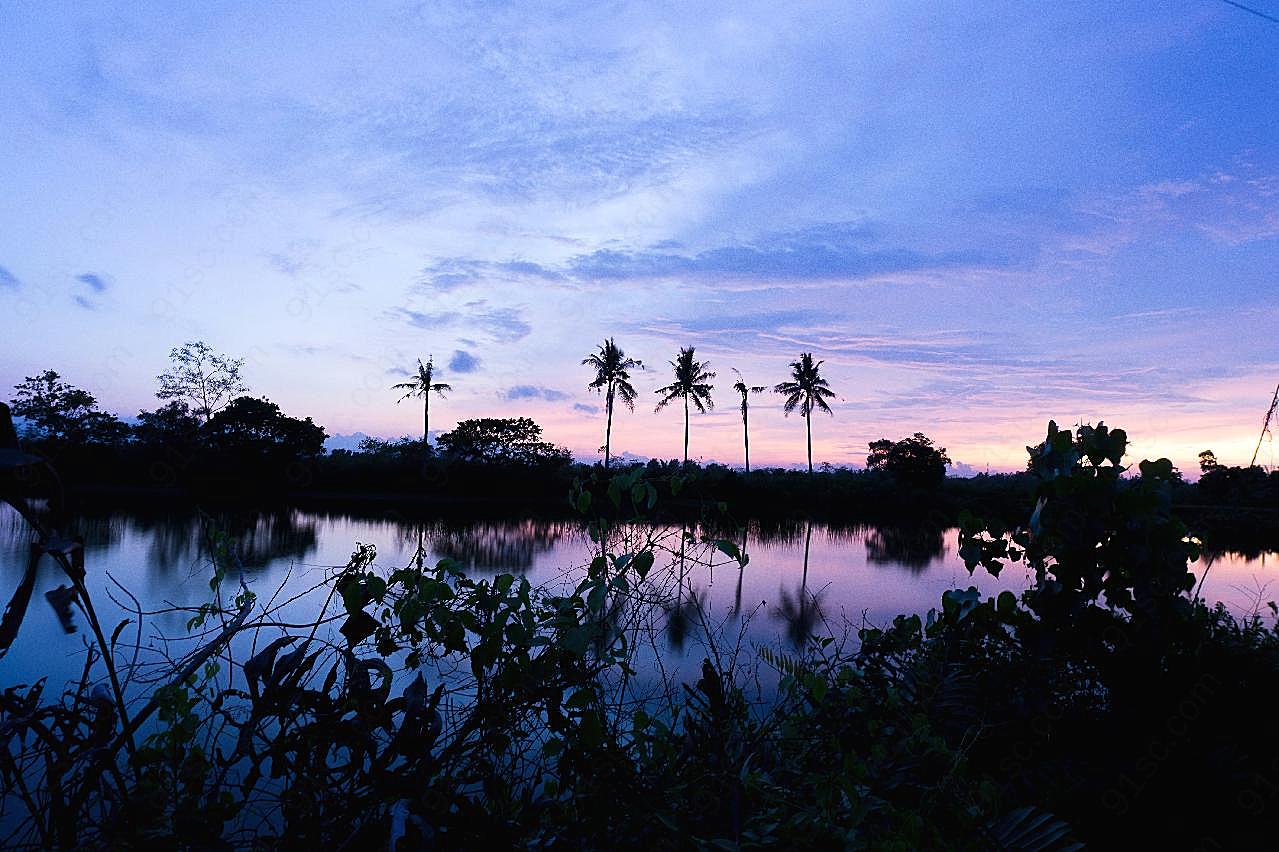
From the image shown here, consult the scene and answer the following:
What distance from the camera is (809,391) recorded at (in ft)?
161

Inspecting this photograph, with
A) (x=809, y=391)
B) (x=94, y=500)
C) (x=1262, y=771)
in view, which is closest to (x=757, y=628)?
(x=1262, y=771)

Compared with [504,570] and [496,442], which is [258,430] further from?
[504,570]

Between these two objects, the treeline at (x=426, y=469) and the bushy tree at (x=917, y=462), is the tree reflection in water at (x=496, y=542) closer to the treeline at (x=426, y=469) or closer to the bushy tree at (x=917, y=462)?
the treeline at (x=426, y=469)

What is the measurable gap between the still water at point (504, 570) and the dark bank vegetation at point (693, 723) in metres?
0.70

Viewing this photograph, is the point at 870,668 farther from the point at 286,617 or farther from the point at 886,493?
the point at 886,493

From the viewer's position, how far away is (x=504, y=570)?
1445 cm

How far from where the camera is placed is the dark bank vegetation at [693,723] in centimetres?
134

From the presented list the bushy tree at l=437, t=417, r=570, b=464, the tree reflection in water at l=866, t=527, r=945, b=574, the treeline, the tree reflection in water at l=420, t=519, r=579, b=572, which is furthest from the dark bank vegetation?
the bushy tree at l=437, t=417, r=570, b=464

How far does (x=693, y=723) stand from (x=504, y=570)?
1293cm

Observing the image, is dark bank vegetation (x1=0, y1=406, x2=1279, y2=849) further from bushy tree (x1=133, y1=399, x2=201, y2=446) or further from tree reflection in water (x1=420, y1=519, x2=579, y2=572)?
bushy tree (x1=133, y1=399, x2=201, y2=446)

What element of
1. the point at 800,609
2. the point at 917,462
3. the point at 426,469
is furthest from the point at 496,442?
the point at 800,609

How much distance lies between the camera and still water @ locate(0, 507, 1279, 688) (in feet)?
23.9

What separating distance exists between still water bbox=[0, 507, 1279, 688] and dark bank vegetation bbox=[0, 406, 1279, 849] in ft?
2.29

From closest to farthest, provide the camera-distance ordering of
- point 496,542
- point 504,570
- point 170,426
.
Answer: point 504,570
point 496,542
point 170,426
